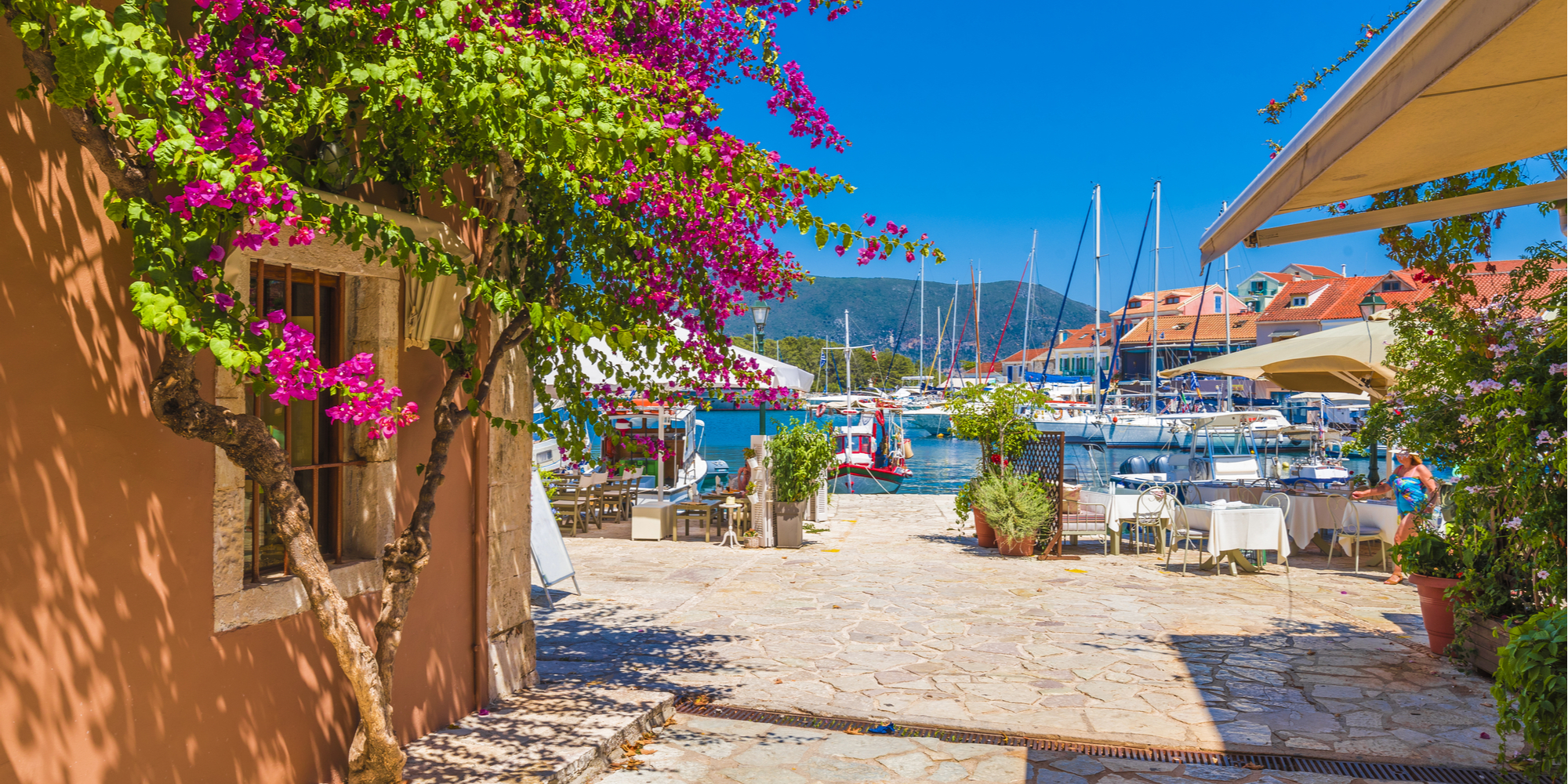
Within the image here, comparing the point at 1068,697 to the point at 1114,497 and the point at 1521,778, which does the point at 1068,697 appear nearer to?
the point at 1521,778

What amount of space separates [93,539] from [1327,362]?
34.9 ft

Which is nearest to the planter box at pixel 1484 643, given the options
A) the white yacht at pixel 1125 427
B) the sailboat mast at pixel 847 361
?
the sailboat mast at pixel 847 361

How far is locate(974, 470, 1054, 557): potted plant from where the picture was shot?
35.0 feet

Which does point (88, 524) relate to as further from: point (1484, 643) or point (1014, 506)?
point (1014, 506)

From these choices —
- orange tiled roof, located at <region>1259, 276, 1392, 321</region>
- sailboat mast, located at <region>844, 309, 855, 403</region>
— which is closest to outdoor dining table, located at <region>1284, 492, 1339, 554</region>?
sailboat mast, located at <region>844, 309, 855, 403</region>

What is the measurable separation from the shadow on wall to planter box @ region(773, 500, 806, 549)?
8068mm

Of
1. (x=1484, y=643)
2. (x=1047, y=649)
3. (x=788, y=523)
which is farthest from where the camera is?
(x=788, y=523)

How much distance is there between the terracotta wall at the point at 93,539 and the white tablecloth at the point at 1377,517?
1012cm

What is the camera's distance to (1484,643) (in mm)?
5617

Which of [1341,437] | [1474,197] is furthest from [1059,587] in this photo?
[1341,437]

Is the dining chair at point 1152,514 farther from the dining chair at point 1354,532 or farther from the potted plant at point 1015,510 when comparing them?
the dining chair at point 1354,532

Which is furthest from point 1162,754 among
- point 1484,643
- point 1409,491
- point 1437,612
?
point 1409,491

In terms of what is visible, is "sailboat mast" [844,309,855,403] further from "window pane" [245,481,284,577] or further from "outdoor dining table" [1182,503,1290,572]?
"window pane" [245,481,284,577]

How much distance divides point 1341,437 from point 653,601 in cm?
2706
